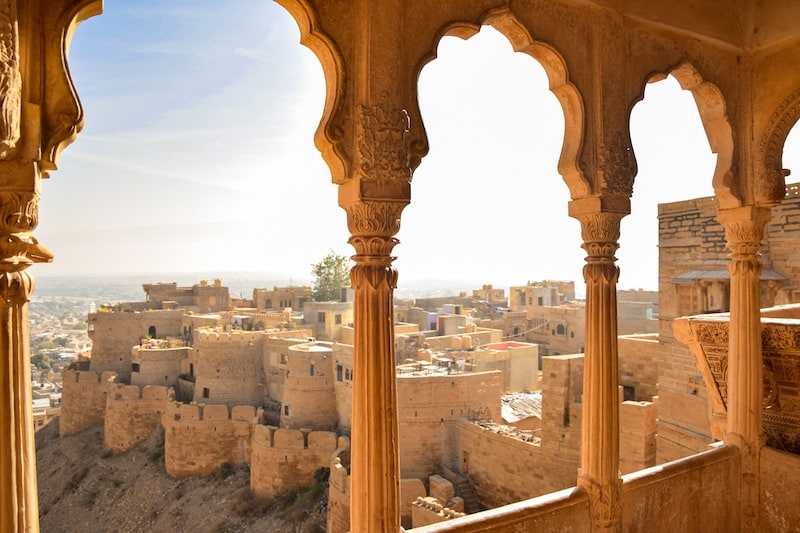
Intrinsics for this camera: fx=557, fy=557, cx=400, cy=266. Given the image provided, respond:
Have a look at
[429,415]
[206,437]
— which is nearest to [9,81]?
[429,415]

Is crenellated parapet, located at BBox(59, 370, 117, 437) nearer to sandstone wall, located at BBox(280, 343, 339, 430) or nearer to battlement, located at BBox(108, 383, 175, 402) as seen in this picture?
battlement, located at BBox(108, 383, 175, 402)

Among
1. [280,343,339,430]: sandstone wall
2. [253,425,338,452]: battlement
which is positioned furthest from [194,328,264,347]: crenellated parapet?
[253,425,338,452]: battlement

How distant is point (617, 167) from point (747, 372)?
2.50 meters

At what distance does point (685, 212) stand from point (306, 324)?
25054 millimetres

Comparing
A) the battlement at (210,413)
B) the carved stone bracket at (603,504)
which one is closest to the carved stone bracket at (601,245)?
the carved stone bracket at (603,504)

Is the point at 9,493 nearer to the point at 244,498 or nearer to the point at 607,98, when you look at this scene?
the point at 607,98

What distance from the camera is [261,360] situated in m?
26.2

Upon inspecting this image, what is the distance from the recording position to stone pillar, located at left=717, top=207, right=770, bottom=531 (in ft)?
17.3

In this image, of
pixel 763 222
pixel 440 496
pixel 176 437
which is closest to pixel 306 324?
pixel 176 437

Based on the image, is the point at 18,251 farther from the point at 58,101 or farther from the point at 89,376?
the point at 89,376

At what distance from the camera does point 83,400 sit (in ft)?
Answer: 93.9

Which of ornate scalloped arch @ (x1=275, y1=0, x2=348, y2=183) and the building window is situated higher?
ornate scalloped arch @ (x1=275, y1=0, x2=348, y2=183)

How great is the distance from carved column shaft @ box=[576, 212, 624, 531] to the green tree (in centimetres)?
5081

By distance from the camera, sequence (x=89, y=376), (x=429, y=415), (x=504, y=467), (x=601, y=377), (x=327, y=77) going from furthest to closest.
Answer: (x=89, y=376) < (x=429, y=415) < (x=504, y=467) < (x=601, y=377) < (x=327, y=77)
